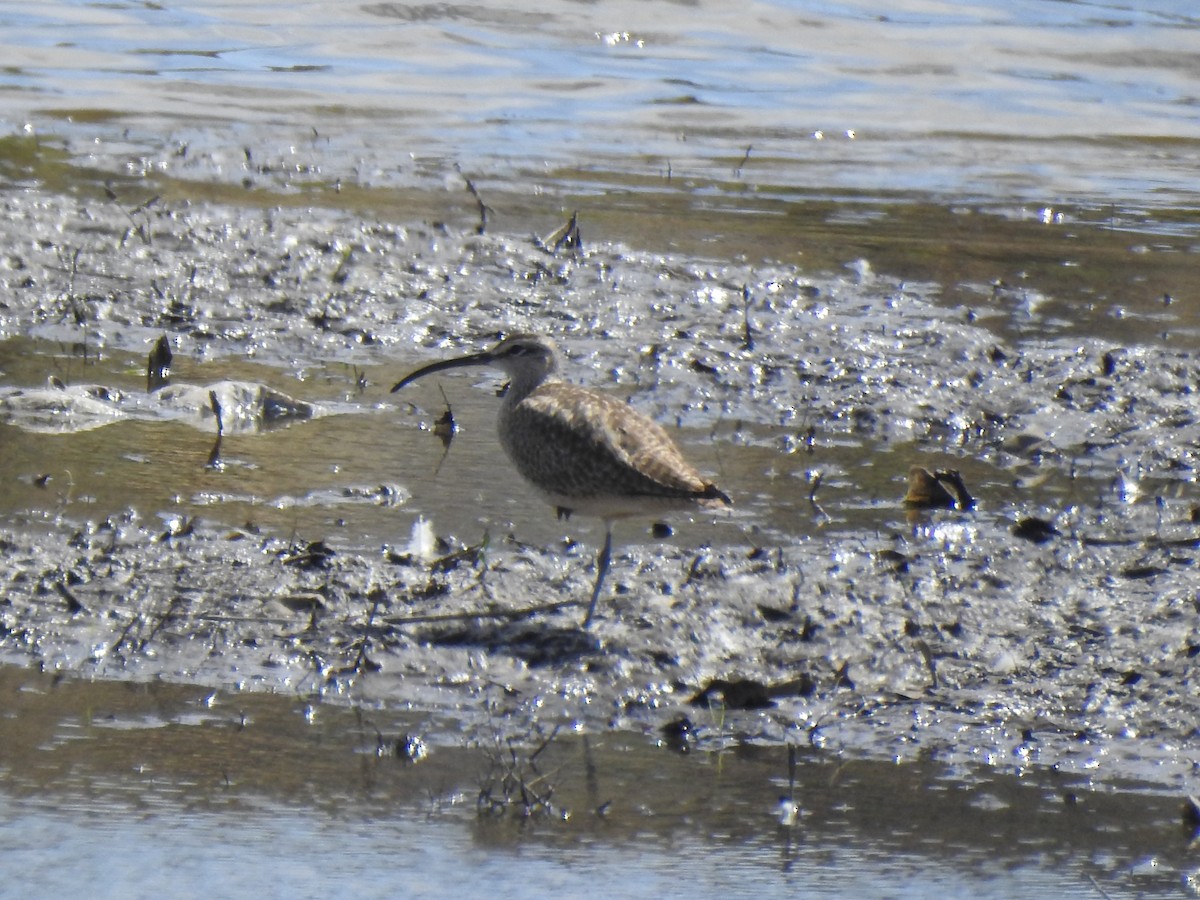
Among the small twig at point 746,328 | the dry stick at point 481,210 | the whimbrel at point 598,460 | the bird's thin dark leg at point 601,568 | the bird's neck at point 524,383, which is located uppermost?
the dry stick at point 481,210

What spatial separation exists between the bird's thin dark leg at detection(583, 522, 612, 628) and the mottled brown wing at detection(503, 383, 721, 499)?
17cm

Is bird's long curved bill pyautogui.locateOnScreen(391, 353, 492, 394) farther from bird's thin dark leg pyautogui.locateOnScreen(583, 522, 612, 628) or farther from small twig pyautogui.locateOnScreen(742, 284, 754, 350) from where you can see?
small twig pyautogui.locateOnScreen(742, 284, 754, 350)

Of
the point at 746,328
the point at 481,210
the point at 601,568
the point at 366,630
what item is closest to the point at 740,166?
the point at 481,210

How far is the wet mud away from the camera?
504 centimetres

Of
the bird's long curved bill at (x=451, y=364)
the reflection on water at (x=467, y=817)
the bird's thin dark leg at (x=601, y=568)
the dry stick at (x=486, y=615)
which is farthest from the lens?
the bird's long curved bill at (x=451, y=364)

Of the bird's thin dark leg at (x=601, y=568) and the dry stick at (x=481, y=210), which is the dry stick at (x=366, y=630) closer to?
the bird's thin dark leg at (x=601, y=568)

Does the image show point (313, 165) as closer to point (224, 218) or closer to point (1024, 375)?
point (224, 218)

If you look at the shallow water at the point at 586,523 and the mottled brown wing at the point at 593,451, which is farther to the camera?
the mottled brown wing at the point at 593,451

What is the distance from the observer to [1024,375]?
8.73 meters

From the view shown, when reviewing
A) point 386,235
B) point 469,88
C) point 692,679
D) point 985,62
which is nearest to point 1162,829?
point 692,679

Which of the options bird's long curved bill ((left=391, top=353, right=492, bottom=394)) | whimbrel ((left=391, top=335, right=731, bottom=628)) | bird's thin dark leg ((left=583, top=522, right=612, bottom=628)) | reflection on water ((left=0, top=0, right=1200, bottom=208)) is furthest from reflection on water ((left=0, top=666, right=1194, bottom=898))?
reflection on water ((left=0, top=0, right=1200, bottom=208))

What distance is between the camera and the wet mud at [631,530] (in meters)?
5.04

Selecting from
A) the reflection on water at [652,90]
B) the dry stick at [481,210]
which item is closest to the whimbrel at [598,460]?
the dry stick at [481,210]

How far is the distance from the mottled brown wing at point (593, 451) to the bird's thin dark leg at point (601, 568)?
6.6 inches
